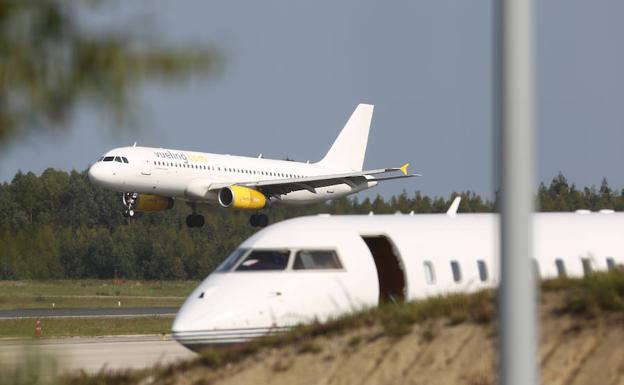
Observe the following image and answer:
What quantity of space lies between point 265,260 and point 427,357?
4.23m

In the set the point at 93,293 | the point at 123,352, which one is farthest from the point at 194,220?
the point at 123,352

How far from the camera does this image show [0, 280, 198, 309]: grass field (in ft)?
177

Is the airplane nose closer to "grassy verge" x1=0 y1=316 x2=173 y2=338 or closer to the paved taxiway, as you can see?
"grassy verge" x1=0 y1=316 x2=173 y2=338

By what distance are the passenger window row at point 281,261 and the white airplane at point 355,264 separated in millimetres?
13

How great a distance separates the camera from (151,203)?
58.2 m

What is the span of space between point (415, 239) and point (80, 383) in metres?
5.80

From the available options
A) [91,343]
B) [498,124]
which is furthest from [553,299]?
[91,343]

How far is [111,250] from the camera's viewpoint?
68.2 m

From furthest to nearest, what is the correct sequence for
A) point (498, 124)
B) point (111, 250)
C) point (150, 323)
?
point (111, 250), point (150, 323), point (498, 124)

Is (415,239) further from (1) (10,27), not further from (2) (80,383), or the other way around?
(1) (10,27)

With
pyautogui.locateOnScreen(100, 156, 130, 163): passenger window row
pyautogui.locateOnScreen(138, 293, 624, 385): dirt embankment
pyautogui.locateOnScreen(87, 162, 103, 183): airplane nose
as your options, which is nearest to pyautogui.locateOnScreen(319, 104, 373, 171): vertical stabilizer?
pyautogui.locateOnScreen(100, 156, 130, 163): passenger window row

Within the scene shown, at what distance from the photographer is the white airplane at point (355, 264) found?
16047 mm

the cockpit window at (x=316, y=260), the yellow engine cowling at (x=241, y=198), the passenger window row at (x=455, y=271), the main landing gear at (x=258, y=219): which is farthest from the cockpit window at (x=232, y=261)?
the yellow engine cowling at (x=241, y=198)

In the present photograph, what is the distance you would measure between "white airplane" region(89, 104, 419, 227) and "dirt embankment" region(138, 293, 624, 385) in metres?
39.6
